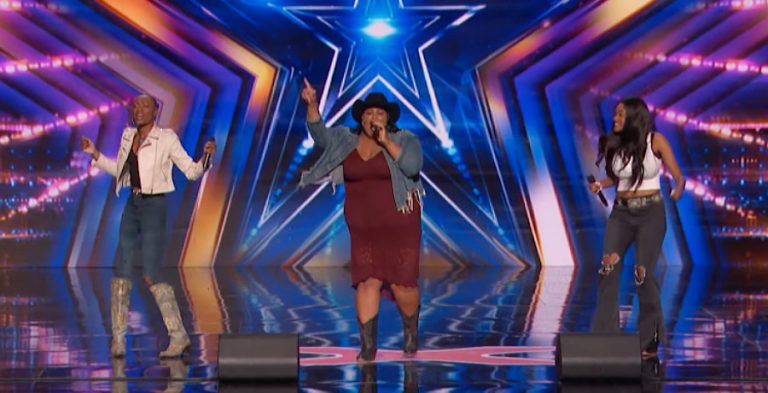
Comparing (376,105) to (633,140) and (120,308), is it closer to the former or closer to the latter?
(633,140)

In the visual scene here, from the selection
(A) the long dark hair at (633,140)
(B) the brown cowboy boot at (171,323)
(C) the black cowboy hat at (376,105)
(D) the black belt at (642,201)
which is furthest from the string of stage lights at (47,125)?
(D) the black belt at (642,201)

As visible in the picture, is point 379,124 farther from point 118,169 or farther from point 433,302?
point 433,302

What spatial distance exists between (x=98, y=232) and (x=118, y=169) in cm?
801

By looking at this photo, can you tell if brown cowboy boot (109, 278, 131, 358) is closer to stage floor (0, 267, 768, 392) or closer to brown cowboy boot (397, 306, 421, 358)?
stage floor (0, 267, 768, 392)

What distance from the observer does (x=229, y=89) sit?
47.4 feet

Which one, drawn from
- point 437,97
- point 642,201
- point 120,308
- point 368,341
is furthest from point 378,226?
point 437,97

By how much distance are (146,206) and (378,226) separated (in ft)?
3.67

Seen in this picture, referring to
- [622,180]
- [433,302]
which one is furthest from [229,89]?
[622,180]

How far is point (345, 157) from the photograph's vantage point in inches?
258

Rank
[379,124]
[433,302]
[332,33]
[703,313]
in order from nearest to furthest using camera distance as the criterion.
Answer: [379,124]
[703,313]
[433,302]
[332,33]

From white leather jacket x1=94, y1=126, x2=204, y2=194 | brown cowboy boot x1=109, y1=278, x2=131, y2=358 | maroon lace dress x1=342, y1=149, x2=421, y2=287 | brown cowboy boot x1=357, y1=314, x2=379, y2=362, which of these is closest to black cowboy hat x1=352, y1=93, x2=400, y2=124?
maroon lace dress x1=342, y1=149, x2=421, y2=287


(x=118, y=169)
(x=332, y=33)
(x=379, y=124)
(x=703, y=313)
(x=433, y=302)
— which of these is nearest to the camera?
(x=379, y=124)

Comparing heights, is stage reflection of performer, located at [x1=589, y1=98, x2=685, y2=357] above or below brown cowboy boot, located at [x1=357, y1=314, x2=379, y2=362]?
above

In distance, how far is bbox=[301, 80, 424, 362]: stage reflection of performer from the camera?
21.3 feet
